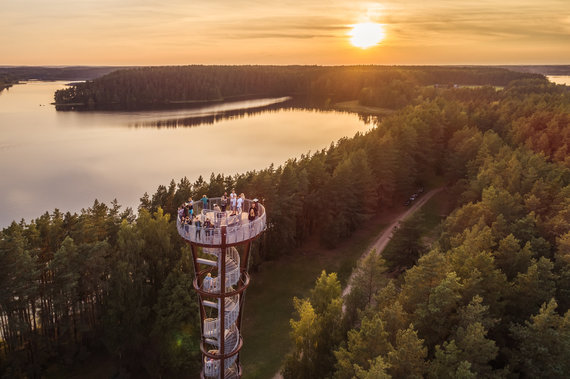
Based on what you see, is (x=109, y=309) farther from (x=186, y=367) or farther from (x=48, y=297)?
(x=186, y=367)

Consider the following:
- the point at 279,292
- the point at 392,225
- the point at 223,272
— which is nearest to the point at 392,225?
the point at 392,225

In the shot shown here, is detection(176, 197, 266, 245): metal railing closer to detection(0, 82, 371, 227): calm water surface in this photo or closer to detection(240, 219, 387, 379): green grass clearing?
detection(240, 219, 387, 379): green grass clearing

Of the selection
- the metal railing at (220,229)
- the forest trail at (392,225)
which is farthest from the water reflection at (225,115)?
the metal railing at (220,229)

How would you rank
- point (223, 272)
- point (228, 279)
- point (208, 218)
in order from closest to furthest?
1. point (223, 272)
2. point (208, 218)
3. point (228, 279)

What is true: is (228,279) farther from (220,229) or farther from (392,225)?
(392,225)

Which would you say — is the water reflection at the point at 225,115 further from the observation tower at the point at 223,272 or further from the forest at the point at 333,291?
the observation tower at the point at 223,272

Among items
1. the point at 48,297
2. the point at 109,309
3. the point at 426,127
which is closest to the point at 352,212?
the point at 426,127
